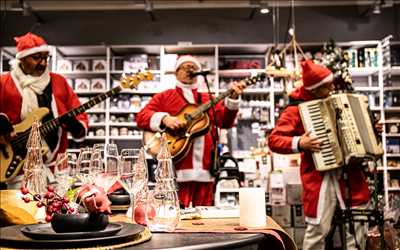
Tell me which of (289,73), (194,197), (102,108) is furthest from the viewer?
(102,108)

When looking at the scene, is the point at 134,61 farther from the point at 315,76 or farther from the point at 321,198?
the point at 321,198

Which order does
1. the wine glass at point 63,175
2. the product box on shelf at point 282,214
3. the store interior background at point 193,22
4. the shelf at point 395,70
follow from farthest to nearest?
the store interior background at point 193,22, the shelf at point 395,70, the product box on shelf at point 282,214, the wine glass at point 63,175

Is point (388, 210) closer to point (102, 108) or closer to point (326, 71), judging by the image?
point (326, 71)

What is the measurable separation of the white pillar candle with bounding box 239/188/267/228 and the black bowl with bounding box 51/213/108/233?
0.42 meters

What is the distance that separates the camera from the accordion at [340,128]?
2.94 metres

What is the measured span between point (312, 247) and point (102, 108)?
11.7 feet

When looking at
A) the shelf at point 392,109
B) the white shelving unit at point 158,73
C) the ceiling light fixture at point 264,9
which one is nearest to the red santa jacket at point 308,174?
the shelf at point 392,109

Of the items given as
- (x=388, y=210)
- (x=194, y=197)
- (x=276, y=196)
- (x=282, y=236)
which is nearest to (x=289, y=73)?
(x=276, y=196)

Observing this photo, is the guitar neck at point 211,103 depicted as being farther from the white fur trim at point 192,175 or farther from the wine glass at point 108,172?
the wine glass at point 108,172

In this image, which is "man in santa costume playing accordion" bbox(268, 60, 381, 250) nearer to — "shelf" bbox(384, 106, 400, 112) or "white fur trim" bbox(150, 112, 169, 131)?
"white fur trim" bbox(150, 112, 169, 131)

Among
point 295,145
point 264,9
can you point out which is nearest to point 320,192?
point 295,145

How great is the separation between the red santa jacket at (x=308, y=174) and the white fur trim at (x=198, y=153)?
0.46m

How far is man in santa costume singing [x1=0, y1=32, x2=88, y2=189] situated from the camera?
313cm

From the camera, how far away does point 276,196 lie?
4.54 m
